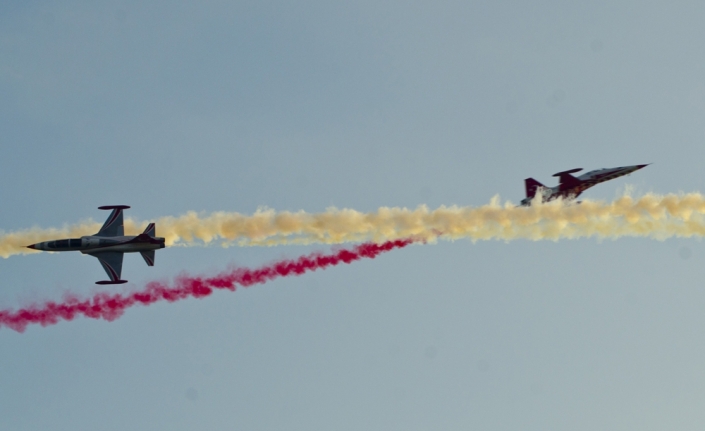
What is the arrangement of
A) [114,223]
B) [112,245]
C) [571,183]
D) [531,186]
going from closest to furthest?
[112,245] → [114,223] → [531,186] → [571,183]

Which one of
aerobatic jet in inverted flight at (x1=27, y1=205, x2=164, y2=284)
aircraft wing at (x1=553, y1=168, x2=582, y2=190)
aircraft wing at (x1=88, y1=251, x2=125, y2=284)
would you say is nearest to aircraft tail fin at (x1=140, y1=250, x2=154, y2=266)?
aerobatic jet in inverted flight at (x1=27, y1=205, x2=164, y2=284)

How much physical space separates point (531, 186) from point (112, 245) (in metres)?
35.3

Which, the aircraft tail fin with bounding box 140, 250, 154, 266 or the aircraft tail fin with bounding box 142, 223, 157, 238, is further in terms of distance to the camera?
the aircraft tail fin with bounding box 142, 223, 157, 238

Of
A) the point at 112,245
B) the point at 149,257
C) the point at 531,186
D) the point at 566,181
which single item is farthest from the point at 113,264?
the point at 566,181

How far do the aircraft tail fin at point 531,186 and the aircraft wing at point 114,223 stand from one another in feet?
111

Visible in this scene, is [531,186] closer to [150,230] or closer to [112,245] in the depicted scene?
[150,230]

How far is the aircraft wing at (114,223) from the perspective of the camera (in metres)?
68.8

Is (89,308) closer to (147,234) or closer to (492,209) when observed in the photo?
(147,234)

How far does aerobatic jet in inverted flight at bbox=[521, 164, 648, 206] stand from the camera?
72.8 metres

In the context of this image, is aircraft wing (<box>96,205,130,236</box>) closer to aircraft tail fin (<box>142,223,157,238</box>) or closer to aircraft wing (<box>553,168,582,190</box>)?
aircraft tail fin (<box>142,223,157,238</box>)

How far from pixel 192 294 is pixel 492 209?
2499cm

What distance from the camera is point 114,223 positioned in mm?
69375

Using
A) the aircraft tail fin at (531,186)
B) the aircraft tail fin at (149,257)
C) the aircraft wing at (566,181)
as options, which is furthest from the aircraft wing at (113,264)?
the aircraft wing at (566,181)

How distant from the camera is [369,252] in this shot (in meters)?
67.2
